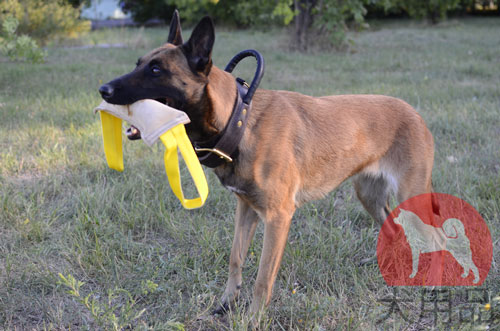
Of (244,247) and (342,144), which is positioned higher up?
(342,144)

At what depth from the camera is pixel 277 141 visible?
2391mm

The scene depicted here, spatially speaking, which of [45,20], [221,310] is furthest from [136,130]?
[45,20]

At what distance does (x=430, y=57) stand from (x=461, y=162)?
7591 millimetres

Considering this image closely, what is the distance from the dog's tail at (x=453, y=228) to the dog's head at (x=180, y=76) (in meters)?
2.08

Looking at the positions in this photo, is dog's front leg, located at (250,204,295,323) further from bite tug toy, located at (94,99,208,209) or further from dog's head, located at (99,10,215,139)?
dog's head, located at (99,10,215,139)

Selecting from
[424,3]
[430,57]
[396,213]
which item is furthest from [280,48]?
[424,3]

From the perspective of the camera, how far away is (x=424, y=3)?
24.8m

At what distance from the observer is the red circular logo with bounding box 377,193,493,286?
2736mm

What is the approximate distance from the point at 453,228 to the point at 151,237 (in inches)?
88.3

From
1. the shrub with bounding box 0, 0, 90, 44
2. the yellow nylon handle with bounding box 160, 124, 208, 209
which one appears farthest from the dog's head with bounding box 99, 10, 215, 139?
the shrub with bounding box 0, 0, 90, 44

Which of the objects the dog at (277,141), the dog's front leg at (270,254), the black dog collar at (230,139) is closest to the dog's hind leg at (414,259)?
the dog at (277,141)

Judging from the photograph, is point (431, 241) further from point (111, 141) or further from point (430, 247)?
point (111, 141)

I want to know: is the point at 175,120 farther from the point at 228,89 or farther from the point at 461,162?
the point at 461,162

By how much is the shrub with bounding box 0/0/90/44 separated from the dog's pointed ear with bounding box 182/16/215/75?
31.4 feet
